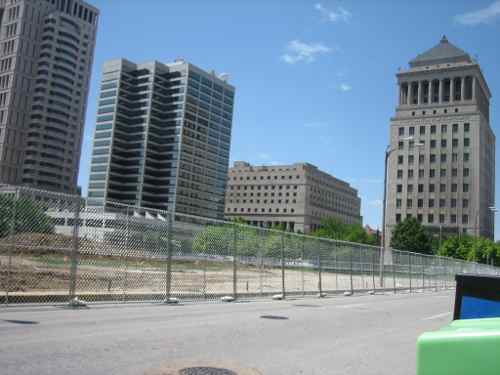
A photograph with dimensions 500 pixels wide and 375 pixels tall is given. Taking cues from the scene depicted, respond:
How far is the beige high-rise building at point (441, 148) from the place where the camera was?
120500 millimetres

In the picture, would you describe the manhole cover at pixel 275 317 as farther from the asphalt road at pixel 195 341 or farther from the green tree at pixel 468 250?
the green tree at pixel 468 250

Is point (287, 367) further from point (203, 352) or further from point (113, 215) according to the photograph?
point (113, 215)

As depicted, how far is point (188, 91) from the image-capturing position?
170m

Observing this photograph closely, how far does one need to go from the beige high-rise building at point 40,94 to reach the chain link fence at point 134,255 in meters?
145

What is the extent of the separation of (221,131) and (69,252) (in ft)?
580

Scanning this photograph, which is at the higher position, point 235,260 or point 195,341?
point 235,260

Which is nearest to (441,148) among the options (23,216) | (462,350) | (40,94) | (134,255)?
(40,94)

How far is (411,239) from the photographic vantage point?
302 ft

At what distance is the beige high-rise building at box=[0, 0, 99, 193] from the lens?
495 ft

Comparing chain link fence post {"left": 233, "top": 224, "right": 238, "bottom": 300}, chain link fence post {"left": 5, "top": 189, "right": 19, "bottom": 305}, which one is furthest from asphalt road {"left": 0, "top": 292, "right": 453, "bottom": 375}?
chain link fence post {"left": 233, "top": 224, "right": 238, "bottom": 300}

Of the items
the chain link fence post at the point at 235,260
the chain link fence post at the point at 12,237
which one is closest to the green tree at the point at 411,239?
the chain link fence post at the point at 235,260

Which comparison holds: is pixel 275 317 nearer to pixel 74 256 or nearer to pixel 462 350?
pixel 74 256

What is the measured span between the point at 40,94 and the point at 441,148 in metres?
117

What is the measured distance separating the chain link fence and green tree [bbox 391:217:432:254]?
246ft
